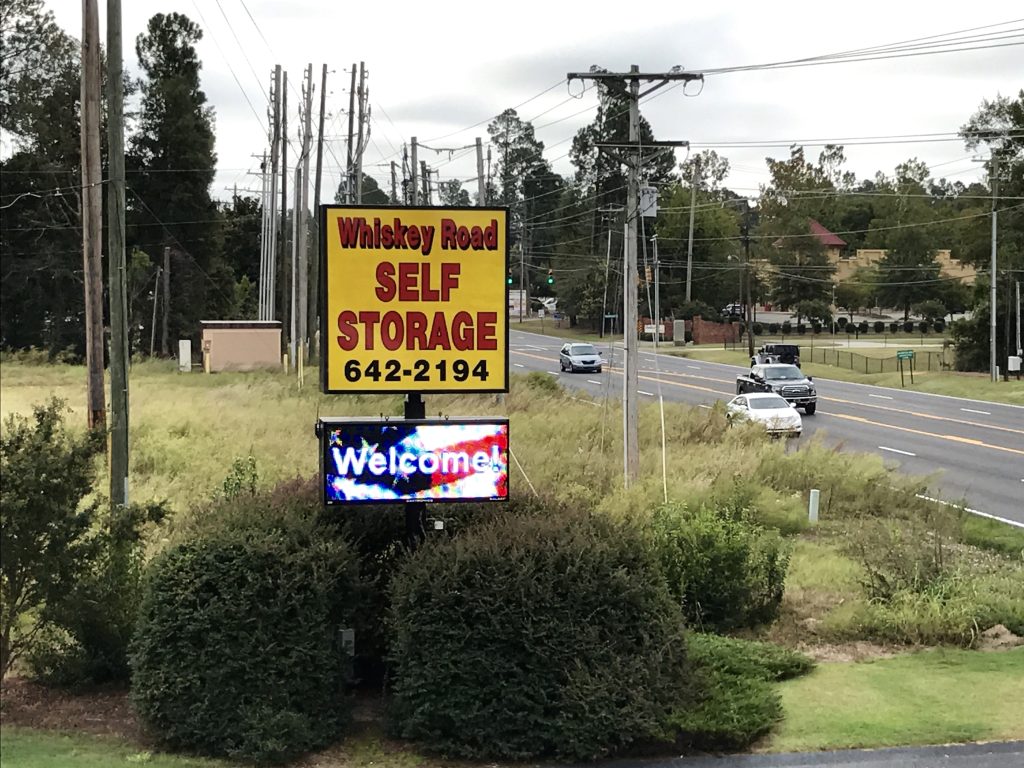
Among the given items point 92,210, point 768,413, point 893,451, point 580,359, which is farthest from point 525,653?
point 580,359

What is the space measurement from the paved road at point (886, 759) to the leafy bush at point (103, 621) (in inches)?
169

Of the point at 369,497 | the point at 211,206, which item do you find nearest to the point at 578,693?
the point at 369,497

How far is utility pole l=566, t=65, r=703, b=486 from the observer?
1884cm

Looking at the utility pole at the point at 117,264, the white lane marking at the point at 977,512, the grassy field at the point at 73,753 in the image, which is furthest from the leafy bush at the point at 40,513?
the white lane marking at the point at 977,512

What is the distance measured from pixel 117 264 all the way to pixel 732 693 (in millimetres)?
8709

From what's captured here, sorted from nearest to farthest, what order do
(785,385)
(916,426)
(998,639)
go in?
1. (998,639)
2. (916,426)
3. (785,385)

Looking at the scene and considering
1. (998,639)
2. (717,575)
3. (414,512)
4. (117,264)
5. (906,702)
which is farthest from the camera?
(117,264)

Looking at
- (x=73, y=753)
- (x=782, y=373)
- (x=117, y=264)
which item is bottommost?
(x=73, y=753)

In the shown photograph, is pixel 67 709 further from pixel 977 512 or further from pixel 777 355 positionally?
pixel 777 355

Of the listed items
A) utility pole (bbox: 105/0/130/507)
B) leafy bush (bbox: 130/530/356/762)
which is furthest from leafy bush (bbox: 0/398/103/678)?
utility pole (bbox: 105/0/130/507)

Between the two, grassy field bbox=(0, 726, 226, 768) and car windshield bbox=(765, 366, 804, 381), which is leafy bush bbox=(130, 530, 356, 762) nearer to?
grassy field bbox=(0, 726, 226, 768)

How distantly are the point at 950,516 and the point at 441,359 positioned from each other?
10.5 m

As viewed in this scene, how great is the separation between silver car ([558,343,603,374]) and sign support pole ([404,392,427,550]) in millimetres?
44451

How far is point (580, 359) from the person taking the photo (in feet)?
178
